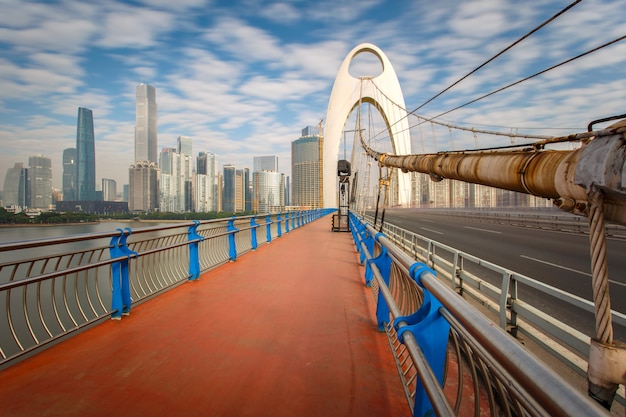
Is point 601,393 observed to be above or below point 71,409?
above

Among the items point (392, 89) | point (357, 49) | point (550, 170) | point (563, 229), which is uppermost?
point (357, 49)

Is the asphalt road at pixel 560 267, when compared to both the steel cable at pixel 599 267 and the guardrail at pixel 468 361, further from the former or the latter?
the guardrail at pixel 468 361

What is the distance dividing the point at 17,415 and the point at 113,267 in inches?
82.1

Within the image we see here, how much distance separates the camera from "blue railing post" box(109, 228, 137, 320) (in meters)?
4.21

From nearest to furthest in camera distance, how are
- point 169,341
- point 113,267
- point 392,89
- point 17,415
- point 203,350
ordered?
point 17,415, point 203,350, point 169,341, point 113,267, point 392,89

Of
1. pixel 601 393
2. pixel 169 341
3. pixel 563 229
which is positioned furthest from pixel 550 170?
pixel 563 229

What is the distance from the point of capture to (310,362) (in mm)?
3070

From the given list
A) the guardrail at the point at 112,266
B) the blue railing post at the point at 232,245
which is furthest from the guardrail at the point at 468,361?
the blue railing post at the point at 232,245

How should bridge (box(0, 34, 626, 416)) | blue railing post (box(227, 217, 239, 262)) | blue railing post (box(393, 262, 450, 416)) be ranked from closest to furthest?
bridge (box(0, 34, 626, 416))
blue railing post (box(393, 262, 450, 416))
blue railing post (box(227, 217, 239, 262))

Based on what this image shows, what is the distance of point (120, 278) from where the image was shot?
4281 mm

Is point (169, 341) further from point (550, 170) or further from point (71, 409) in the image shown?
point (550, 170)

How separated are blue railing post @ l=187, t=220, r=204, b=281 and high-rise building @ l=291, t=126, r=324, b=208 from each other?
6889 cm

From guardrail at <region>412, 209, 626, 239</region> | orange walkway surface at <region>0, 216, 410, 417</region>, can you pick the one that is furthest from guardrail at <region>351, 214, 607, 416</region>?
guardrail at <region>412, 209, 626, 239</region>

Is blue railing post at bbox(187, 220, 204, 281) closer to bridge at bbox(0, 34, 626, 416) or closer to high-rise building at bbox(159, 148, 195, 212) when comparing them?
bridge at bbox(0, 34, 626, 416)
